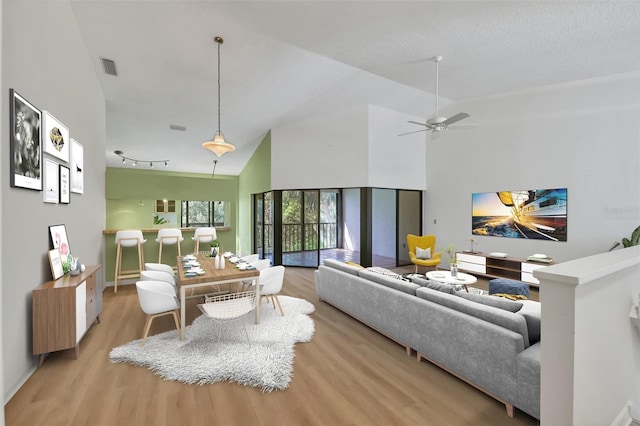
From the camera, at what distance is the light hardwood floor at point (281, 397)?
6.18 feet

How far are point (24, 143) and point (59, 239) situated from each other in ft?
3.68

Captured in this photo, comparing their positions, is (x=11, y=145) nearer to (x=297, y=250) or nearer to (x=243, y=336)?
(x=243, y=336)

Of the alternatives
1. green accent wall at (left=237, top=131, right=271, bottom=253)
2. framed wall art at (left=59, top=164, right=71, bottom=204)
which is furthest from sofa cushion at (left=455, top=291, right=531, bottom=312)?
green accent wall at (left=237, top=131, right=271, bottom=253)

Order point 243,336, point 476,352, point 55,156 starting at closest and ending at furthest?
1. point 476,352
2. point 55,156
3. point 243,336

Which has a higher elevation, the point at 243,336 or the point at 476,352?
the point at 476,352

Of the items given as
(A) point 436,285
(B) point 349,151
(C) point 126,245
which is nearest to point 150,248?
(C) point 126,245

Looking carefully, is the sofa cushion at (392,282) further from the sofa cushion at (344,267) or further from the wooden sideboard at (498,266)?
the wooden sideboard at (498,266)

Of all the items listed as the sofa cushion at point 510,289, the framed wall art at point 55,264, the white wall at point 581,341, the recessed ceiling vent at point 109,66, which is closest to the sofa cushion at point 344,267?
the sofa cushion at point 510,289

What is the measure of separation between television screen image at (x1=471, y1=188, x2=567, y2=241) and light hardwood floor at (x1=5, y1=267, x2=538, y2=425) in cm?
454

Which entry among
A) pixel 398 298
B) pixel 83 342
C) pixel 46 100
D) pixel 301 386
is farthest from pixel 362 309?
pixel 46 100

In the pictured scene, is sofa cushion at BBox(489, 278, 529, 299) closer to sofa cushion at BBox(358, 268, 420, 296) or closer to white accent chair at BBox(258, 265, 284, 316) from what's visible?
sofa cushion at BBox(358, 268, 420, 296)

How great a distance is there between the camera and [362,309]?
3389 mm

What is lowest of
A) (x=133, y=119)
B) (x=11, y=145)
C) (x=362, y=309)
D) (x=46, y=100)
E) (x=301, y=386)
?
(x=301, y=386)

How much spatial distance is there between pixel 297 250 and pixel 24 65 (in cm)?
613
